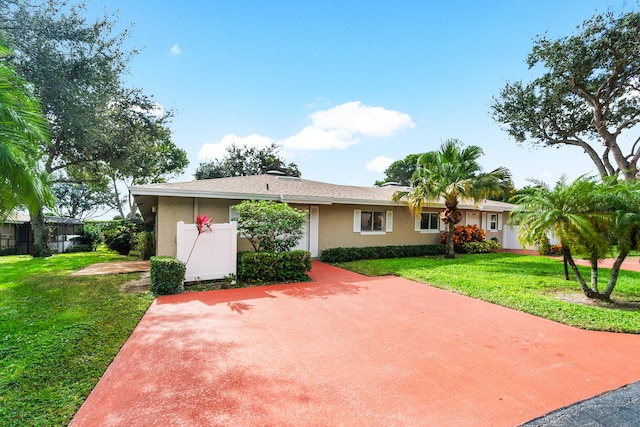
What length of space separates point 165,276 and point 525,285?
9.34 metres

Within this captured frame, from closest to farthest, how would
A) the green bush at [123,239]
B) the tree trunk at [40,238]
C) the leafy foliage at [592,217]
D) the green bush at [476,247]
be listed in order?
the leafy foliage at [592,217] → the tree trunk at [40,238] → the green bush at [476,247] → the green bush at [123,239]

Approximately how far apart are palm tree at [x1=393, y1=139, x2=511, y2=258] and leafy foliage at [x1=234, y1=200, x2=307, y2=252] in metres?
6.09

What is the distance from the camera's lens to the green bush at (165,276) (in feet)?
22.4

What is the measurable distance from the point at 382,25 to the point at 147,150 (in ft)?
46.2

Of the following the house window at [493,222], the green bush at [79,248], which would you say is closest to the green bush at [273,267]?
the house window at [493,222]

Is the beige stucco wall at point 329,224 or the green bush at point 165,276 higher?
the beige stucco wall at point 329,224

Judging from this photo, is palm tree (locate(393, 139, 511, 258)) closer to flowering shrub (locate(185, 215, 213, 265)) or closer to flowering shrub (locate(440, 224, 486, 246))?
flowering shrub (locate(440, 224, 486, 246))

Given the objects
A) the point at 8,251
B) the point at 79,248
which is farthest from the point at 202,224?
the point at 8,251

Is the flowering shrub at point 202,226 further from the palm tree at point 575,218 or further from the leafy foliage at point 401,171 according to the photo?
the leafy foliage at point 401,171

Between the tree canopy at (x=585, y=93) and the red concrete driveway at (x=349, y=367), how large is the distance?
14.1 meters

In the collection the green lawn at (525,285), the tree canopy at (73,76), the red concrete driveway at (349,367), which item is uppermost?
the tree canopy at (73,76)

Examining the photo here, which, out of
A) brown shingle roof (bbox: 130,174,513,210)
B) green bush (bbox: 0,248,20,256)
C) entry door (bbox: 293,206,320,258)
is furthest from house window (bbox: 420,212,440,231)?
green bush (bbox: 0,248,20,256)

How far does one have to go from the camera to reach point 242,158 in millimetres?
33844

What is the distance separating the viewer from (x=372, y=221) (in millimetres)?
13984
